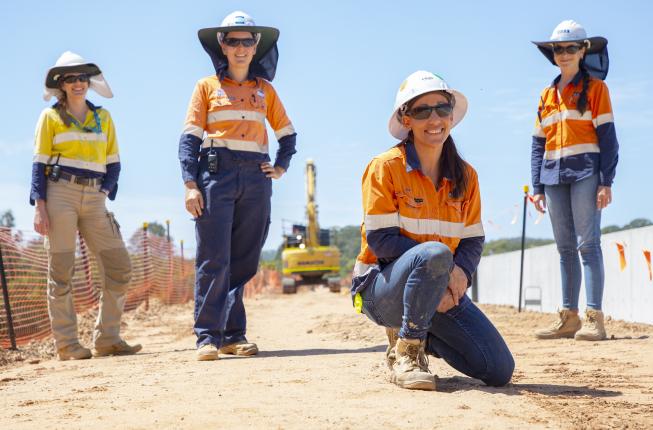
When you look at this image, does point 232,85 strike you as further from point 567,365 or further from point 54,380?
point 567,365

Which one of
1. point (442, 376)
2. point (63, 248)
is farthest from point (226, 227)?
point (442, 376)

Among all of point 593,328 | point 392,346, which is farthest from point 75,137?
point 593,328

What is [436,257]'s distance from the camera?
4.30 metres

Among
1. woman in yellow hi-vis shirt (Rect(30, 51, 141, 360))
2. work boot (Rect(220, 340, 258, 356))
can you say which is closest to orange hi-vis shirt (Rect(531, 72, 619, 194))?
work boot (Rect(220, 340, 258, 356))

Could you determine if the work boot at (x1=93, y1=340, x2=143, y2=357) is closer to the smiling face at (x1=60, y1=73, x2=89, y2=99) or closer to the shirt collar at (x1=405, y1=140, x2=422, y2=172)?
the smiling face at (x1=60, y1=73, x2=89, y2=99)

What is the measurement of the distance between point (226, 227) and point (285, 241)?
25868 millimetres

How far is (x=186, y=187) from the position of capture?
252 inches

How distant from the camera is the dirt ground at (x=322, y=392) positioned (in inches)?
144

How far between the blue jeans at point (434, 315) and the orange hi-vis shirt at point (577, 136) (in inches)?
105

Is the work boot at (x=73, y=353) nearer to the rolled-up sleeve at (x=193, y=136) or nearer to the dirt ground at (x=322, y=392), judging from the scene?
the dirt ground at (x=322, y=392)

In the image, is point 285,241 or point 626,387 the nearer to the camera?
point 626,387

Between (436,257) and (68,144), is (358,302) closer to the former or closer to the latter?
(436,257)

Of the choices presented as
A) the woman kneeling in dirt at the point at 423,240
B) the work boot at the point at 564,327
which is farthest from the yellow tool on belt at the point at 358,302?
the work boot at the point at 564,327

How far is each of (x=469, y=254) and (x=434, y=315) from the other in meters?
0.38
